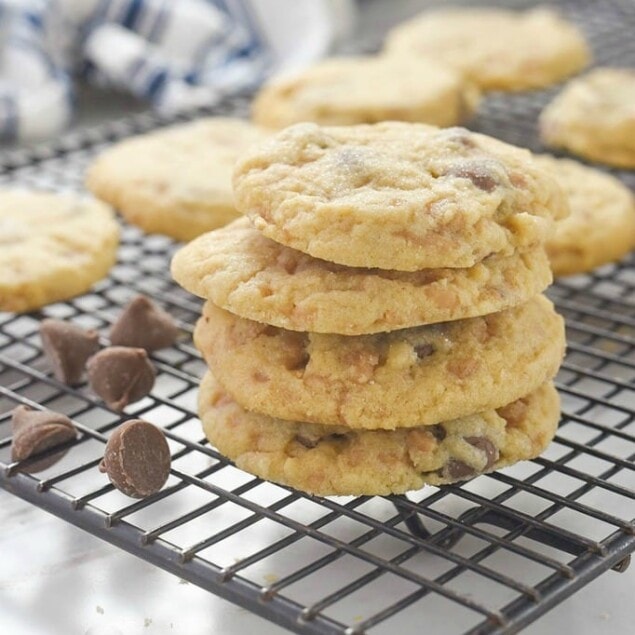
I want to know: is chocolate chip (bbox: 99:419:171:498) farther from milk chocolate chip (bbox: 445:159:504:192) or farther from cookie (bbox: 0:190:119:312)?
cookie (bbox: 0:190:119:312)

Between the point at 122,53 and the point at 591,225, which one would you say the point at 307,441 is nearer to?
the point at 591,225

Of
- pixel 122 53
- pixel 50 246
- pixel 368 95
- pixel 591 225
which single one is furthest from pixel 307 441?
pixel 122 53

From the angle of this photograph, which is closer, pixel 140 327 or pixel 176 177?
pixel 140 327

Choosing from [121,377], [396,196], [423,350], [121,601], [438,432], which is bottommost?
[121,601]

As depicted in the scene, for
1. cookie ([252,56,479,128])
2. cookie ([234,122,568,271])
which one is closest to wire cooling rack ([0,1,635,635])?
cookie ([234,122,568,271])

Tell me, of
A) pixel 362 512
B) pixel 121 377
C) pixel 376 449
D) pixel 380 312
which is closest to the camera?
pixel 380 312

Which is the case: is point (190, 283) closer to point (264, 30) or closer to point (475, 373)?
point (475, 373)
